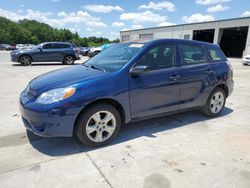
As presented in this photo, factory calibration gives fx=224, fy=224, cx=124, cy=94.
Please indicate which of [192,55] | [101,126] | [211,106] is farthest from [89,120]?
[211,106]

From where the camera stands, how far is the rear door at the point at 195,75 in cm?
413

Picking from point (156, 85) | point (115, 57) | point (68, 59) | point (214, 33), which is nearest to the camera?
point (156, 85)

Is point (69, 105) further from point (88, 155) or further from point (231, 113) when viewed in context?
point (231, 113)

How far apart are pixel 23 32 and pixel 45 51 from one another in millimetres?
65237

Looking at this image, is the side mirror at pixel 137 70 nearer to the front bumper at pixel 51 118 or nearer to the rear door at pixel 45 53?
the front bumper at pixel 51 118

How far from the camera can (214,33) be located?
119 ft

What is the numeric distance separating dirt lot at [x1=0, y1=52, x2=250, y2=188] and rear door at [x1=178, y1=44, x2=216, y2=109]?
0.52 meters

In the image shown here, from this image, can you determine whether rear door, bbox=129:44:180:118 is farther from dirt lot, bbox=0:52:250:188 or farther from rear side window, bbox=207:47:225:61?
rear side window, bbox=207:47:225:61

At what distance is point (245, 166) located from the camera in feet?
9.62

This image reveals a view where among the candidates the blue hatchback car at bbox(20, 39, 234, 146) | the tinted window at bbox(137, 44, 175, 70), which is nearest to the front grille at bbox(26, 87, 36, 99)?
the blue hatchback car at bbox(20, 39, 234, 146)

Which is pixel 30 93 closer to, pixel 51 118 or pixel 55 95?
pixel 55 95

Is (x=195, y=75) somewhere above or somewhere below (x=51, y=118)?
above

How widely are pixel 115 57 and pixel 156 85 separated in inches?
35.7

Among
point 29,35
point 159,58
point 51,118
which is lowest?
point 51,118
